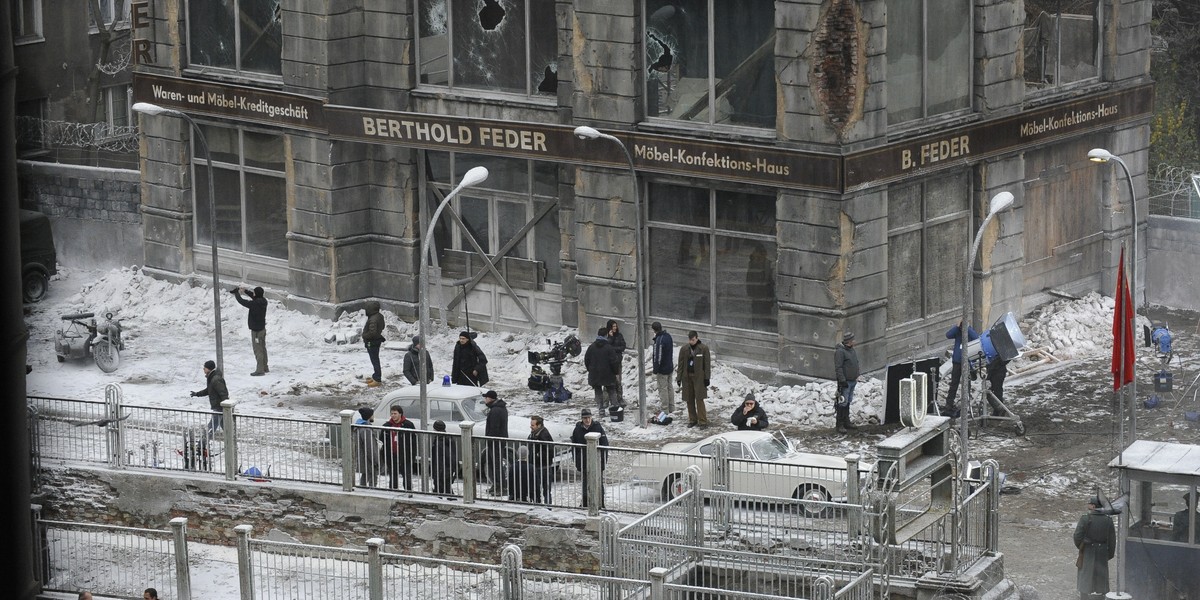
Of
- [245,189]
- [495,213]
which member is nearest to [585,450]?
[495,213]

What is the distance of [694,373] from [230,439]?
25.9ft

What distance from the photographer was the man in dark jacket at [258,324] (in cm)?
3075

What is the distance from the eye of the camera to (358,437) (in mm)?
22203

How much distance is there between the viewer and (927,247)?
1196 inches

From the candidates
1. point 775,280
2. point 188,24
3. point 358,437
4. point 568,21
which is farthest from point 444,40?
point 358,437

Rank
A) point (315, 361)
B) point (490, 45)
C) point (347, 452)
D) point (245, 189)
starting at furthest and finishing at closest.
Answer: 1. point (245, 189)
2. point (490, 45)
3. point (315, 361)
4. point (347, 452)

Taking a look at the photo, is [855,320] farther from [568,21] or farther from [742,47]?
A: [568,21]

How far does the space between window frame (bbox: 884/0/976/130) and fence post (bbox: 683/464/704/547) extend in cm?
1123

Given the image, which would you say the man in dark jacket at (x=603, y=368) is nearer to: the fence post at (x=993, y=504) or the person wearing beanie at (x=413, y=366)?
the person wearing beanie at (x=413, y=366)

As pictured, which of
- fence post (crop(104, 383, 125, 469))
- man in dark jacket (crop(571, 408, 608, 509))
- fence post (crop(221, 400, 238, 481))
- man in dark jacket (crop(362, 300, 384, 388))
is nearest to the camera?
man in dark jacket (crop(571, 408, 608, 509))

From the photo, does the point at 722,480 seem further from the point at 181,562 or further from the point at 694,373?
the point at 694,373

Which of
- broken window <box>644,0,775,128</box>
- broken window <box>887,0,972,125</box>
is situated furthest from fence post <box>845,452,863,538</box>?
broken window <box>887,0,972,125</box>

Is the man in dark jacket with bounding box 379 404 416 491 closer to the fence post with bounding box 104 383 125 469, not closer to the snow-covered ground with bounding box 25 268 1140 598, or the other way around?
the fence post with bounding box 104 383 125 469

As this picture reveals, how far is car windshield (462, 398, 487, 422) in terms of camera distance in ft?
80.1
